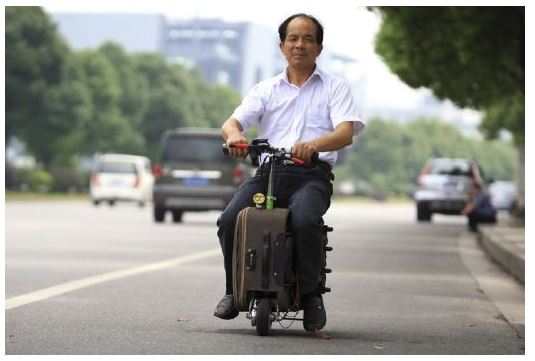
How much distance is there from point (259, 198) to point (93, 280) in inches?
197

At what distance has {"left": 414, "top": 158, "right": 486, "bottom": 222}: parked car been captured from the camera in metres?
33.6

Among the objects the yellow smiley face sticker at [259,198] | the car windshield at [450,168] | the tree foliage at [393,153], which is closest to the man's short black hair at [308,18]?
the yellow smiley face sticker at [259,198]

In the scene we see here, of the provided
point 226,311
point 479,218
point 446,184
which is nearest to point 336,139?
point 226,311

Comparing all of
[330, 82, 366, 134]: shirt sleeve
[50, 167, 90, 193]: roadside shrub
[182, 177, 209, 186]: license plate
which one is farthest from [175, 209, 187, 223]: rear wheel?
[50, 167, 90, 193]: roadside shrub

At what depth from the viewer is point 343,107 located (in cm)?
794

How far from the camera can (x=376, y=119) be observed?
443ft

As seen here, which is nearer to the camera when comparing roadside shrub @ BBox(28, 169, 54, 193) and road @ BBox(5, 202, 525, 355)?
road @ BBox(5, 202, 525, 355)

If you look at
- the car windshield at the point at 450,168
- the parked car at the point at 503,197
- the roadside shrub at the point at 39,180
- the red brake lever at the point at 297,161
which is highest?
the red brake lever at the point at 297,161

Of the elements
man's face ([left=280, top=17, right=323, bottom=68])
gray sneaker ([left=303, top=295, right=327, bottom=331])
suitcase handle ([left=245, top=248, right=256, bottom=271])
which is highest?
man's face ([left=280, top=17, right=323, bottom=68])

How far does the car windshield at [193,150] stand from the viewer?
27797 mm

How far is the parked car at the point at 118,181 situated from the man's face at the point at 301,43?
3694 cm

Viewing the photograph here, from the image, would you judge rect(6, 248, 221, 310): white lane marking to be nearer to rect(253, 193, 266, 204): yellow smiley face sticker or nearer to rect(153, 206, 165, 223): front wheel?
rect(253, 193, 266, 204): yellow smiley face sticker

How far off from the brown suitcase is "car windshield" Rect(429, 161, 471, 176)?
85.6 ft

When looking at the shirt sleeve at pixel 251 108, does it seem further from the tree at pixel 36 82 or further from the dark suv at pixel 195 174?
the tree at pixel 36 82
